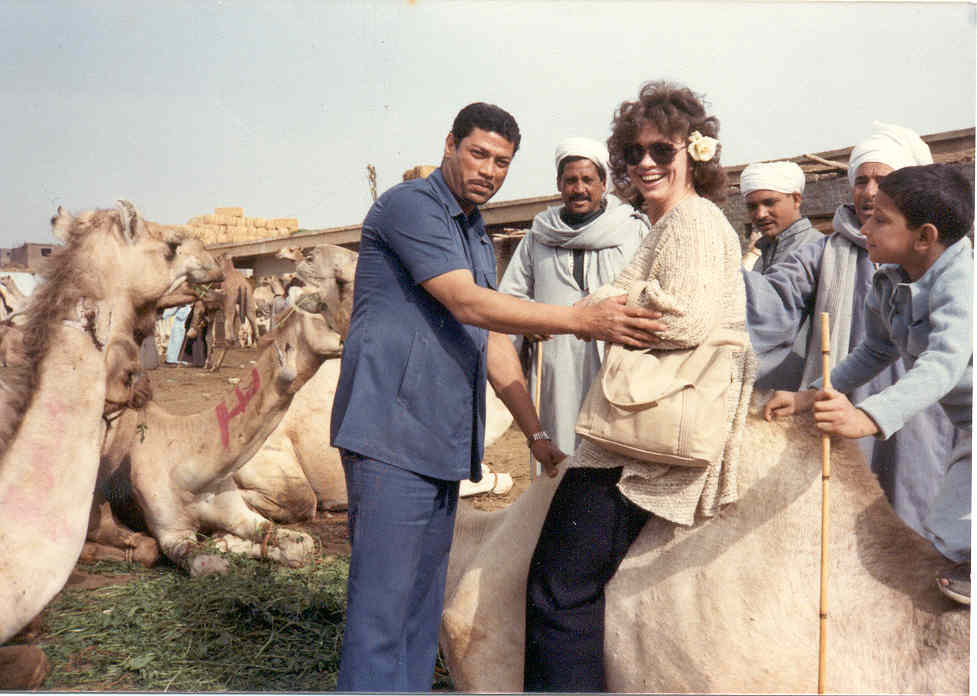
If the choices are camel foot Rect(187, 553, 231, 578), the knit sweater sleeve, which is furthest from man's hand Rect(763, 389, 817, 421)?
camel foot Rect(187, 553, 231, 578)

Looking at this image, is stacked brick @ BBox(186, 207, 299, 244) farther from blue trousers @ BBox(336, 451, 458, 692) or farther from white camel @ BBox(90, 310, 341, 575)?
blue trousers @ BBox(336, 451, 458, 692)

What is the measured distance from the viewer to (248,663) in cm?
367

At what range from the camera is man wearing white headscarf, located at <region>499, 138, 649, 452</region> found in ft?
14.8

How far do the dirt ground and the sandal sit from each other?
393 cm

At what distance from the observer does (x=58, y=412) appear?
341cm

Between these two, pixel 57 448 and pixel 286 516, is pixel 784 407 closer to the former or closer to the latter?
pixel 57 448

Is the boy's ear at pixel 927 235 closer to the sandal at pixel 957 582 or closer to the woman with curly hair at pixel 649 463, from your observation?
the woman with curly hair at pixel 649 463

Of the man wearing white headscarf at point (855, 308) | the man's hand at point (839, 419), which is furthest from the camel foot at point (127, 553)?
the man's hand at point (839, 419)

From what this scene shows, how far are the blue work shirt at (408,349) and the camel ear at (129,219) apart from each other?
217 centimetres

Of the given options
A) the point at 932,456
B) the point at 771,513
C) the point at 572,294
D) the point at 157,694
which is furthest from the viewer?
the point at 572,294

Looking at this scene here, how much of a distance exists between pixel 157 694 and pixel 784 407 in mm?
2427

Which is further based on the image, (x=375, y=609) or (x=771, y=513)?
(x=375, y=609)

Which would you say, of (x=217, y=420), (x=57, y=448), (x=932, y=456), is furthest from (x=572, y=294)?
(x=57, y=448)

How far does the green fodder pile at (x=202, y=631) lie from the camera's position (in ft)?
11.6
